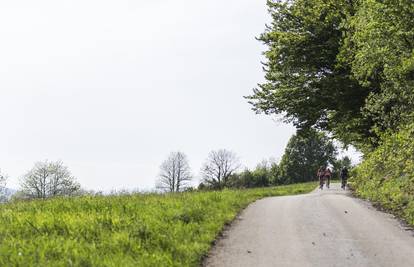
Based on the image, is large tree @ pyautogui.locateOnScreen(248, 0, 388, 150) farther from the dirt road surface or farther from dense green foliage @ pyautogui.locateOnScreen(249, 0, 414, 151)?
the dirt road surface

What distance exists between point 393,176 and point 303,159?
272 ft

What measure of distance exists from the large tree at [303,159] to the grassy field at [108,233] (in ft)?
288

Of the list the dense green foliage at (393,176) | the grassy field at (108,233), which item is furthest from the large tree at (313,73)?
the grassy field at (108,233)

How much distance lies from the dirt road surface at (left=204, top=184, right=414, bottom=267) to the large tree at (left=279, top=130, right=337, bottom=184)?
84693mm

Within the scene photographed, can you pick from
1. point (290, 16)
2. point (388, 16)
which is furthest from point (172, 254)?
point (290, 16)

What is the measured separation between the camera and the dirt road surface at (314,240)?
975 cm

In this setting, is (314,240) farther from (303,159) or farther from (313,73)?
(303,159)

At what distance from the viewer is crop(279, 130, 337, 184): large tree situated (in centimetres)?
10088

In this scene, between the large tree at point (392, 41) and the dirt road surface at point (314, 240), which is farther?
the large tree at point (392, 41)

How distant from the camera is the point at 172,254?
9.38 meters

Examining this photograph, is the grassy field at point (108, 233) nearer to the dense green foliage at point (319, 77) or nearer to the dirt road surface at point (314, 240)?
the dirt road surface at point (314, 240)

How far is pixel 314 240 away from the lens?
1172 centimetres

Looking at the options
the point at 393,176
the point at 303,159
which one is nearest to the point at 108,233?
the point at 393,176

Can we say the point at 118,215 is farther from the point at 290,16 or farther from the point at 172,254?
the point at 290,16
